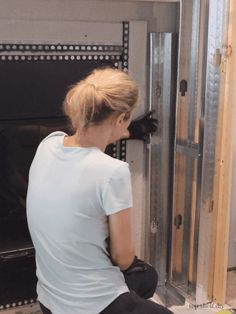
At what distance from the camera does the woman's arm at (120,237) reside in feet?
4.30

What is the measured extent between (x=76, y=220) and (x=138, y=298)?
13.9 inches

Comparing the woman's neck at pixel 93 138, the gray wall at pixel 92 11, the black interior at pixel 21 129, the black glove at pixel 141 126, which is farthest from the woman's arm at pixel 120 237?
the gray wall at pixel 92 11

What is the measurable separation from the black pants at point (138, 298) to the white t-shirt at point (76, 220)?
24 millimetres

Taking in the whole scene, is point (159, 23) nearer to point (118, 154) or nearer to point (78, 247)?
point (118, 154)

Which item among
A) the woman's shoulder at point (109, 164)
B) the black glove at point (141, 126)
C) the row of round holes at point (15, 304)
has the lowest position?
the row of round holes at point (15, 304)

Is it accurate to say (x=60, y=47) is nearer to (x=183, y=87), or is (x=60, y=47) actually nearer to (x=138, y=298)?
(x=183, y=87)

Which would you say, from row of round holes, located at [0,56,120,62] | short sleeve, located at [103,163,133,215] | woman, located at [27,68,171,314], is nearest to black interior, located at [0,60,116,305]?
row of round holes, located at [0,56,120,62]

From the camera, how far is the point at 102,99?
1338mm

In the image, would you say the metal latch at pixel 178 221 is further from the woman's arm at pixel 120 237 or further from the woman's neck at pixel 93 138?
the woman's neck at pixel 93 138

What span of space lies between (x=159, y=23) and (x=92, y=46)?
1.26 ft

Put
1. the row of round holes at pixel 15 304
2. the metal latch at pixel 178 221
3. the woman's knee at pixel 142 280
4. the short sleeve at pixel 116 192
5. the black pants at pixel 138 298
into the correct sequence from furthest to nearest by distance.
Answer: the metal latch at pixel 178 221 → the row of round holes at pixel 15 304 → the woman's knee at pixel 142 280 → the black pants at pixel 138 298 → the short sleeve at pixel 116 192

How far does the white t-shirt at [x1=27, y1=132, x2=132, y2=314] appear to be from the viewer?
4.24 ft

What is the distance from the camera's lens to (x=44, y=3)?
6.88 feet

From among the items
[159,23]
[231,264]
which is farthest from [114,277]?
[231,264]
